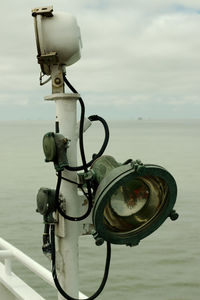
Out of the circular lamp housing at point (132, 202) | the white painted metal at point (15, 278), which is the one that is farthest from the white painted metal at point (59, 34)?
the white painted metal at point (15, 278)

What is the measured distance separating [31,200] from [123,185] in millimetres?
21836

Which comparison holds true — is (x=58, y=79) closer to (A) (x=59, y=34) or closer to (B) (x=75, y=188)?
(A) (x=59, y=34)

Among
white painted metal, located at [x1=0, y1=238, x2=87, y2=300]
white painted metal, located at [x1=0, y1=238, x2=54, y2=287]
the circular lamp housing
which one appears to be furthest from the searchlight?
white painted metal, located at [x1=0, y1=238, x2=87, y2=300]

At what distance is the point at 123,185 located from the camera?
276 centimetres

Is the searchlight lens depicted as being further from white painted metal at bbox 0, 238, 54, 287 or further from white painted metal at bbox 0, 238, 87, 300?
white painted metal at bbox 0, 238, 87, 300

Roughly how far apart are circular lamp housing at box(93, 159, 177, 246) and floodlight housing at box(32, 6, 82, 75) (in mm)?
743

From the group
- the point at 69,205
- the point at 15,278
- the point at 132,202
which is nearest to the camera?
the point at 132,202

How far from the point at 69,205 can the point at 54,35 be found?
95 centimetres

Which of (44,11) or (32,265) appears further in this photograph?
(32,265)

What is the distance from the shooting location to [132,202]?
2.84 metres

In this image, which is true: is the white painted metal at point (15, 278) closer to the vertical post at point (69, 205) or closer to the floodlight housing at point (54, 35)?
the vertical post at point (69, 205)

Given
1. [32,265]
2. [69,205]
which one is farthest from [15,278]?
[69,205]

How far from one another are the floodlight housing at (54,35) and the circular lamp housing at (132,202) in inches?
29.2

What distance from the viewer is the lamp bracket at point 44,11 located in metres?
2.88
